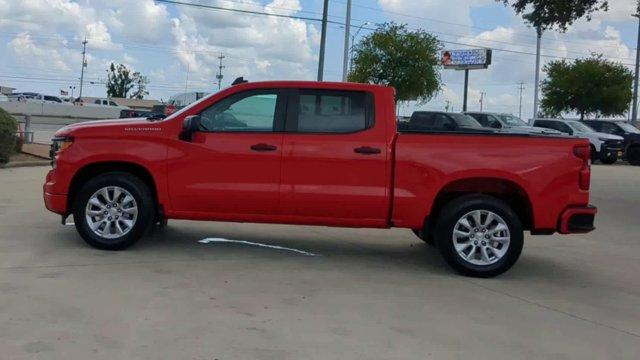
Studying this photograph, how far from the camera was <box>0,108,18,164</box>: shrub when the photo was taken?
48.5ft

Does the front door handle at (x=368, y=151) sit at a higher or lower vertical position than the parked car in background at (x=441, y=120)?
lower

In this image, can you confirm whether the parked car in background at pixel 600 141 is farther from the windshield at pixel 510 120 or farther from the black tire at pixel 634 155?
the windshield at pixel 510 120

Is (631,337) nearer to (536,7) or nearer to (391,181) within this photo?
(391,181)

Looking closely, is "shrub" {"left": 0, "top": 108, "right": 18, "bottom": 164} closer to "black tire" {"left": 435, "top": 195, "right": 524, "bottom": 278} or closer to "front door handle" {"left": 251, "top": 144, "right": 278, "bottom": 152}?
"front door handle" {"left": 251, "top": 144, "right": 278, "bottom": 152}

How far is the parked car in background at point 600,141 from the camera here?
27516 millimetres

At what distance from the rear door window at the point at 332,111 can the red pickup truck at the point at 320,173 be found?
12 millimetres

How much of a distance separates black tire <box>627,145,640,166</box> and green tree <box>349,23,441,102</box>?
17251 millimetres

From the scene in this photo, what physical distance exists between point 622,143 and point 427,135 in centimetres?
2375

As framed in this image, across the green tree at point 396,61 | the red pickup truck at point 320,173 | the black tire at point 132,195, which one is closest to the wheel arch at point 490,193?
the red pickup truck at point 320,173

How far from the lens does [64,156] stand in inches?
285

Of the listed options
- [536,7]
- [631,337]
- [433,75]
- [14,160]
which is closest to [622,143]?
[536,7]

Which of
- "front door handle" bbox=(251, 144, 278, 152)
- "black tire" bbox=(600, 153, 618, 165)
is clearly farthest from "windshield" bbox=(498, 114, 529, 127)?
A: "front door handle" bbox=(251, 144, 278, 152)

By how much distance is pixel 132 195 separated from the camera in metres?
7.20

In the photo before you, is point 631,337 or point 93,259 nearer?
point 631,337
